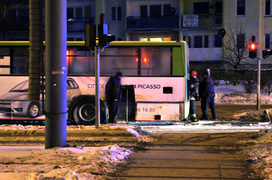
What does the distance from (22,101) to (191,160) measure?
8.74m

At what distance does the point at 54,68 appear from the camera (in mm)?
8641

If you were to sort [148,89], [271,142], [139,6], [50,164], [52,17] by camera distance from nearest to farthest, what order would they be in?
[50,164] < [52,17] < [271,142] < [148,89] < [139,6]

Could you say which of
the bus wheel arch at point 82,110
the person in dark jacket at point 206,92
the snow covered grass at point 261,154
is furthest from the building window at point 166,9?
the snow covered grass at point 261,154

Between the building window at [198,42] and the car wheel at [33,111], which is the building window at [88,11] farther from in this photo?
the car wheel at [33,111]

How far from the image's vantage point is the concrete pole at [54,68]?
857cm

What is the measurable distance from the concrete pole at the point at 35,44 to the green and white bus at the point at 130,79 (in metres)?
1.12

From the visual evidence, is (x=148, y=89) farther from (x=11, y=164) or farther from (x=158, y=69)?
(x=11, y=164)

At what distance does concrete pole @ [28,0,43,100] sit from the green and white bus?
112 centimetres

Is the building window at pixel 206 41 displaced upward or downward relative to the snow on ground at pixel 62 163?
upward

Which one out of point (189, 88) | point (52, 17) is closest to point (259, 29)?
point (189, 88)

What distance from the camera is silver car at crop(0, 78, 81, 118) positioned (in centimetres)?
1535

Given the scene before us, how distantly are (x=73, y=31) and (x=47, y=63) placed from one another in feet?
116

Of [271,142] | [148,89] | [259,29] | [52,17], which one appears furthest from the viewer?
[259,29]

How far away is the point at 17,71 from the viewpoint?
15664 millimetres
